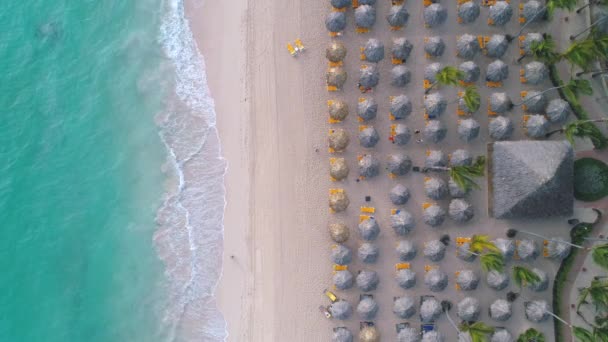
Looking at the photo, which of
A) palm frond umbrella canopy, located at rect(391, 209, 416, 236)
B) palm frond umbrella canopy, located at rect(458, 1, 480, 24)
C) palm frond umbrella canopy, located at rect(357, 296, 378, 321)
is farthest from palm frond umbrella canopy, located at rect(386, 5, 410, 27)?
palm frond umbrella canopy, located at rect(357, 296, 378, 321)

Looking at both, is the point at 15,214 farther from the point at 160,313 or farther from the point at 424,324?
the point at 424,324

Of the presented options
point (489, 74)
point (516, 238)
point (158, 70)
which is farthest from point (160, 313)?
point (489, 74)

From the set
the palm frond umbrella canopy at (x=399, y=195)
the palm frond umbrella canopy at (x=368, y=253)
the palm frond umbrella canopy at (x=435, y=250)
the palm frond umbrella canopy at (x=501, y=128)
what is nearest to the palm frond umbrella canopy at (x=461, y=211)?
the palm frond umbrella canopy at (x=435, y=250)

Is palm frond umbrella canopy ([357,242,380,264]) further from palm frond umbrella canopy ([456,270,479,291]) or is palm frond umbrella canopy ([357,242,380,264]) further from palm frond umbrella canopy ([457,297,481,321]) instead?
palm frond umbrella canopy ([457,297,481,321])

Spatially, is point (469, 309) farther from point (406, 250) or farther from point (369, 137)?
point (369, 137)

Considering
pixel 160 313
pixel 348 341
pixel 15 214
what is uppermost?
pixel 15 214

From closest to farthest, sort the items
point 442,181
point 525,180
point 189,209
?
point 525,180 → point 442,181 → point 189,209

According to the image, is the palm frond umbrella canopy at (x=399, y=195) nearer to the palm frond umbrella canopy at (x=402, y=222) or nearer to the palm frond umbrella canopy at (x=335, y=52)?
the palm frond umbrella canopy at (x=402, y=222)
